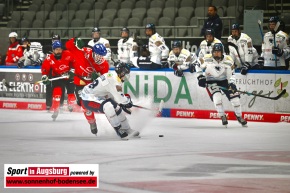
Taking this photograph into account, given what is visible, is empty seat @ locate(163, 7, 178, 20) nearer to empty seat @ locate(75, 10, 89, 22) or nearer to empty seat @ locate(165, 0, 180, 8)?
empty seat @ locate(165, 0, 180, 8)

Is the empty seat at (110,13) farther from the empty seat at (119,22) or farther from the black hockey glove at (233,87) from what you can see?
the black hockey glove at (233,87)

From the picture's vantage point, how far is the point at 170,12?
2494 centimetres

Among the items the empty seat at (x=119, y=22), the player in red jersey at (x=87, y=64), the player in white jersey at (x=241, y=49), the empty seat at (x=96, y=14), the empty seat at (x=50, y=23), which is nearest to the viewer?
the player in red jersey at (x=87, y=64)

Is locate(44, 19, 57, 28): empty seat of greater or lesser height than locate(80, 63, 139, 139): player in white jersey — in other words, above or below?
above

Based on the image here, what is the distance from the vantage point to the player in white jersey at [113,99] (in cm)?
1473

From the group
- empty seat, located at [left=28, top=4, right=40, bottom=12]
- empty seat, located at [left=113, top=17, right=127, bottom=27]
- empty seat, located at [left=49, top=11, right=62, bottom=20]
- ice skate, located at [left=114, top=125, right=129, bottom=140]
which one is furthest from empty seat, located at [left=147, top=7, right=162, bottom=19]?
ice skate, located at [left=114, top=125, right=129, bottom=140]

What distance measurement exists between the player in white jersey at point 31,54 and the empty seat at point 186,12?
412 centimetres

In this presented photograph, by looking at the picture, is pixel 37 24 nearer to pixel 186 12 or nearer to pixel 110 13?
pixel 110 13

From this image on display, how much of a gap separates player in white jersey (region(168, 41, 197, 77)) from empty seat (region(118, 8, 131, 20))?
19.8 ft

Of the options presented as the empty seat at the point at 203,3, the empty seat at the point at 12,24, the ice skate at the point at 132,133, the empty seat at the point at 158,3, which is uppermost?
the empty seat at the point at 158,3

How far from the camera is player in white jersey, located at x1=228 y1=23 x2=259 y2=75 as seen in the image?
19469 millimetres

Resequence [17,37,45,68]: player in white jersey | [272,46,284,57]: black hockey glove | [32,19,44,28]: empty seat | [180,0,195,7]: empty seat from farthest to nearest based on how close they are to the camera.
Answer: [32,19,44,28]: empty seat → [180,0,195,7]: empty seat → [17,37,45,68]: player in white jersey → [272,46,284,57]: black hockey glove

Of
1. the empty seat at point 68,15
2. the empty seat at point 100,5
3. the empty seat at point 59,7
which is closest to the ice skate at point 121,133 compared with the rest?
the empty seat at point 100,5

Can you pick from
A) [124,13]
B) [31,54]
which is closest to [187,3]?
[124,13]
